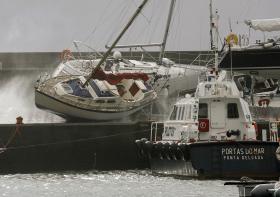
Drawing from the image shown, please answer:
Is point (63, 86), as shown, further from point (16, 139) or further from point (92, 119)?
point (16, 139)

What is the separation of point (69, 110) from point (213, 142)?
15363 millimetres

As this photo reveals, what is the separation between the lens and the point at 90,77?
2181 inches

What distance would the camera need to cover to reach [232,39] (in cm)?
5131

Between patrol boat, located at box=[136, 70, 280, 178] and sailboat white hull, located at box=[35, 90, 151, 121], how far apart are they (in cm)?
854

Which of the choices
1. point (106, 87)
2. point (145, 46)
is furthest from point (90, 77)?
point (145, 46)

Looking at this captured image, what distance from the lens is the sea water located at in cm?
3769

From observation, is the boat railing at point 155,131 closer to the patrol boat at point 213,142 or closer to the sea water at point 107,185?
the patrol boat at point 213,142

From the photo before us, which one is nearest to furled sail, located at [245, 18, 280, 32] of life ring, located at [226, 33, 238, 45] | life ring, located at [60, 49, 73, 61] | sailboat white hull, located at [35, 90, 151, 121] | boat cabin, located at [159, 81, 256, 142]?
life ring, located at [226, 33, 238, 45]

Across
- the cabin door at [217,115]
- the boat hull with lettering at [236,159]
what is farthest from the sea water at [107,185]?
the cabin door at [217,115]

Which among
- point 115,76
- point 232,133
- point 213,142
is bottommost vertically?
point 213,142

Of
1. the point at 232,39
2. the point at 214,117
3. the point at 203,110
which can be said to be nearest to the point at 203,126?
the point at 214,117

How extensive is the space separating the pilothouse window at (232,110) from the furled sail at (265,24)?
12.1 meters

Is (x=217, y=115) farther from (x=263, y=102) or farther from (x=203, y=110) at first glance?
(x=263, y=102)

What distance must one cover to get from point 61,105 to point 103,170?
7.60 meters
